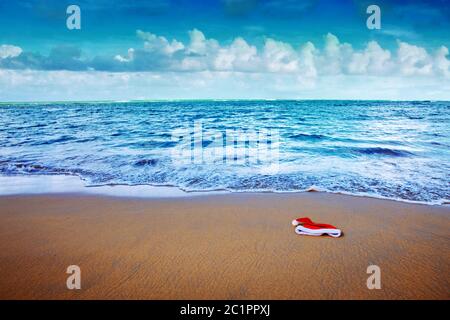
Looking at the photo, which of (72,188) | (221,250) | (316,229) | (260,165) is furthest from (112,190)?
(316,229)

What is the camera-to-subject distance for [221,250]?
13.4ft

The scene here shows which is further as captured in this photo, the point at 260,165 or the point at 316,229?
the point at 260,165

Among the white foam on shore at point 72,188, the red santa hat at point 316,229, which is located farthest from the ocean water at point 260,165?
the red santa hat at point 316,229

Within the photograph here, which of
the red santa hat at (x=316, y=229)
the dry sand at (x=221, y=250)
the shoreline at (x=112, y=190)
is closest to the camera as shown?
the dry sand at (x=221, y=250)

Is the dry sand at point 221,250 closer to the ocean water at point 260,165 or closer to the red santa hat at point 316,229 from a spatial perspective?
the red santa hat at point 316,229

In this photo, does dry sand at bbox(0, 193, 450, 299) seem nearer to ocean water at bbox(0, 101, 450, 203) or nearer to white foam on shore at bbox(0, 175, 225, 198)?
white foam on shore at bbox(0, 175, 225, 198)

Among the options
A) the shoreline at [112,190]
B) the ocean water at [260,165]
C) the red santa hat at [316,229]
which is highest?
the ocean water at [260,165]

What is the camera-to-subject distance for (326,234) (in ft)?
14.7

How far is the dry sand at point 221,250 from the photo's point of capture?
3291mm

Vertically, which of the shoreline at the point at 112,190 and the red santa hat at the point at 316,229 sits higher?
the shoreline at the point at 112,190

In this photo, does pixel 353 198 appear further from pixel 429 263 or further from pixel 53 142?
pixel 53 142

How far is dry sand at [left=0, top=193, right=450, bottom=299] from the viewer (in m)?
3.29

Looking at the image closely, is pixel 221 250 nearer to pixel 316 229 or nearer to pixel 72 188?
pixel 316 229

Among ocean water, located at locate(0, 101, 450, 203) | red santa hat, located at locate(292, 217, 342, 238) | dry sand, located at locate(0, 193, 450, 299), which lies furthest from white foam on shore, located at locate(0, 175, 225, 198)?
red santa hat, located at locate(292, 217, 342, 238)
